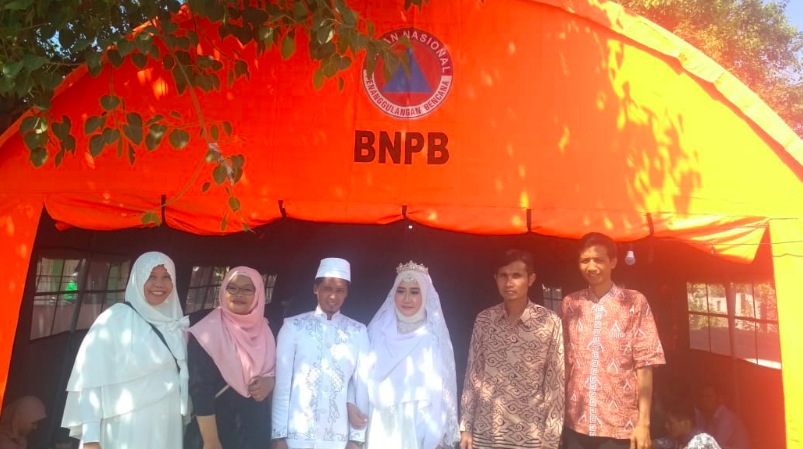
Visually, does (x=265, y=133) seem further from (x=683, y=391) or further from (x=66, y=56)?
(x=683, y=391)

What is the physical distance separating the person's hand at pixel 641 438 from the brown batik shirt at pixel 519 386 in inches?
15.4

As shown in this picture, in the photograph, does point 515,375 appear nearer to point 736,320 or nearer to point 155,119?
point 155,119

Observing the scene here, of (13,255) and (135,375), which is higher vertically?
(13,255)

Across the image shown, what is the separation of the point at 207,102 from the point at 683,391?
5.55 m

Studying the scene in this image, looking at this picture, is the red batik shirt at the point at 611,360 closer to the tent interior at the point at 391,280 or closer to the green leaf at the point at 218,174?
the tent interior at the point at 391,280

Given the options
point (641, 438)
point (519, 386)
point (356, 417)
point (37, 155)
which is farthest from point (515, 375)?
point (37, 155)

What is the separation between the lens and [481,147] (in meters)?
4.05

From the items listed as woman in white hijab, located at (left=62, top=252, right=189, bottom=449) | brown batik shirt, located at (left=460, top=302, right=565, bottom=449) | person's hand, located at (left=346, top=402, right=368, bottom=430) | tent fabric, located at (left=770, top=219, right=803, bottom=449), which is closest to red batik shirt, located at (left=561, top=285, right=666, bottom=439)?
brown batik shirt, located at (left=460, top=302, right=565, bottom=449)

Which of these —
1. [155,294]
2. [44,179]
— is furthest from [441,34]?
[44,179]

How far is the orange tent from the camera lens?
387cm

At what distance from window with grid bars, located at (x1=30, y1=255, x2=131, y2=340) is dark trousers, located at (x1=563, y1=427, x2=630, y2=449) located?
3.83 metres

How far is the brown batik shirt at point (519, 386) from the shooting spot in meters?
3.21

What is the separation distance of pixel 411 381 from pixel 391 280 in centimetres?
420

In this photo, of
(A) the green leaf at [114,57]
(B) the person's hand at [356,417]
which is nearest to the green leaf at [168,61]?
(A) the green leaf at [114,57]
